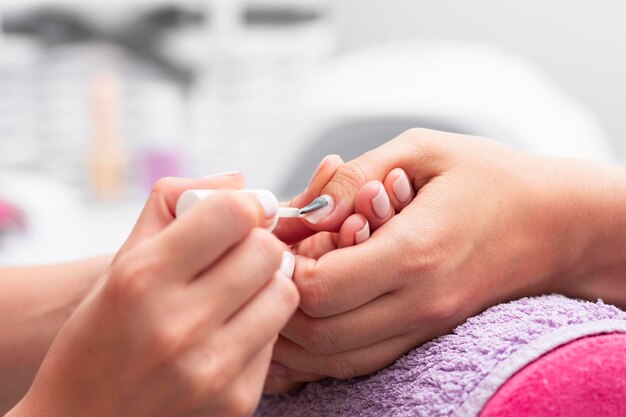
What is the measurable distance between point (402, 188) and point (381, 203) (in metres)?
0.03

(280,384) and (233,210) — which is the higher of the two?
(233,210)

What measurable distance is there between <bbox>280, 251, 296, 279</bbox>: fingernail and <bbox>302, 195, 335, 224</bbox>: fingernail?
53 mm

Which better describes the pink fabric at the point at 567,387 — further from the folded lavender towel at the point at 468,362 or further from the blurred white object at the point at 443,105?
the blurred white object at the point at 443,105

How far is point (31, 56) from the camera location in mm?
2072

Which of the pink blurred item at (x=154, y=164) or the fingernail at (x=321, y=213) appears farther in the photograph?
the pink blurred item at (x=154, y=164)

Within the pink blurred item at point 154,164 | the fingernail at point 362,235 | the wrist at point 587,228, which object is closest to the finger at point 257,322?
the fingernail at point 362,235

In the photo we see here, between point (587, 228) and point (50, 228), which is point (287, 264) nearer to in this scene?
point (587, 228)

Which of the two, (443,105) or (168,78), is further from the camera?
(168,78)

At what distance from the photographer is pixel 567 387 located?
0.45 m

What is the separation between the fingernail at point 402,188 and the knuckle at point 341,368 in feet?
0.40

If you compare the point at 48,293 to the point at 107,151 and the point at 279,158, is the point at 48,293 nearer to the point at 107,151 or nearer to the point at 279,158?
the point at 279,158

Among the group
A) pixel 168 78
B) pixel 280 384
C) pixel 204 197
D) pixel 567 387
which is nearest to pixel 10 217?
pixel 168 78

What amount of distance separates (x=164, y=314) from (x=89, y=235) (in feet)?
5.24

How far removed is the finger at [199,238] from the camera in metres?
0.40
